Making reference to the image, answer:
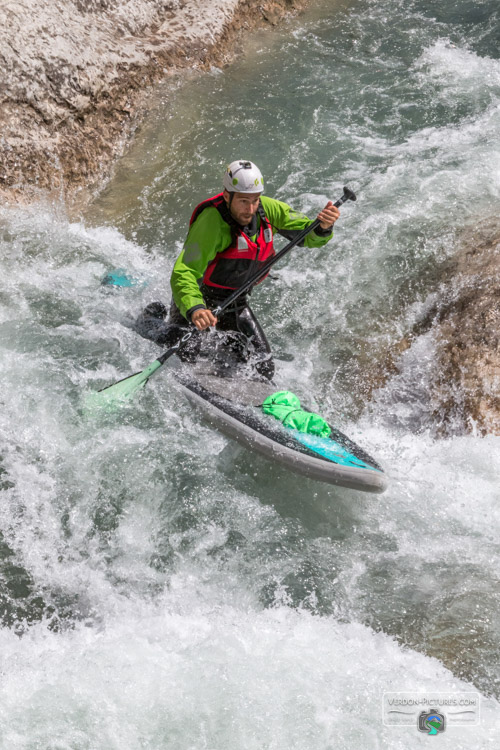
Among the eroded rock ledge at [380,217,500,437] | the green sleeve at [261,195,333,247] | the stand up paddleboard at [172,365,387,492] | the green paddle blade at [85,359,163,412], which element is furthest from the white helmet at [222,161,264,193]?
the eroded rock ledge at [380,217,500,437]

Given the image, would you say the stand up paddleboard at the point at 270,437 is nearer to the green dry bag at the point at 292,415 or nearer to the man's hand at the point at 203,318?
the green dry bag at the point at 292,415

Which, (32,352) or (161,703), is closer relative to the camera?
(161,703)

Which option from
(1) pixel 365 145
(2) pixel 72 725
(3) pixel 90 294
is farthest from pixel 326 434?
(1) pixel 365 145

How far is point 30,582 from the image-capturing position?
387 centimetres

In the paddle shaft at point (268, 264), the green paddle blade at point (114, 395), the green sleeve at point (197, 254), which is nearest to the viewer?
the green sleeve at point (197, 254)

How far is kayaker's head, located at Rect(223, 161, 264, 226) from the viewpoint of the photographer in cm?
418

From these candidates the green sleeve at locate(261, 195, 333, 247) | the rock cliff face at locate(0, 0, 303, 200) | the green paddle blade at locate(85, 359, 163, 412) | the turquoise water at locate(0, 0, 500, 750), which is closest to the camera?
the turquoise water at locate(0, 0, 500, 750)

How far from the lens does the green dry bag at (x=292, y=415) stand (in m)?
4.35

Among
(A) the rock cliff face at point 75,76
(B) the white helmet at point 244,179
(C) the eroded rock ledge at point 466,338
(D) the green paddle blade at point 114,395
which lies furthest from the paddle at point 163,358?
(A) the rock cliff face at point 75,76

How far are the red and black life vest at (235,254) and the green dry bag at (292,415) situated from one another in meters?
0.85

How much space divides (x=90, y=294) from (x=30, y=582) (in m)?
2.89

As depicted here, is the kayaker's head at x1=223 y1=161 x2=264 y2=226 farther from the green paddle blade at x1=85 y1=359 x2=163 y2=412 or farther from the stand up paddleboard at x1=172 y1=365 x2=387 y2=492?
the green paddle blade at x1=85 y1=359 x2=163 y2=412

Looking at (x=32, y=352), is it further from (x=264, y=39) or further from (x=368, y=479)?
(x=264, y=39)

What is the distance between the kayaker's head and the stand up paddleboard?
1186mm
